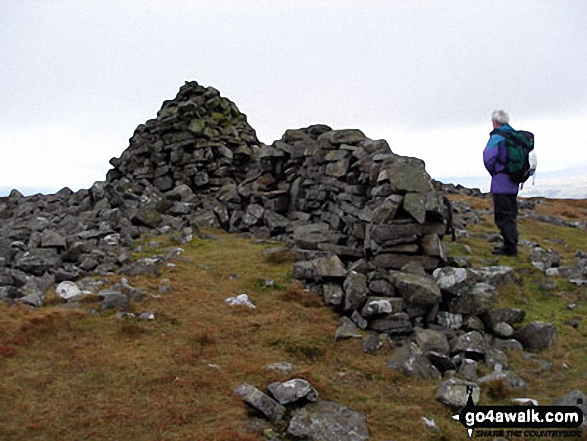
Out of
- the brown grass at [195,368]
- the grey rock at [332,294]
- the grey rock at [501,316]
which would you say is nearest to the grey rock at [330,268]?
the grey rock at [332,294]

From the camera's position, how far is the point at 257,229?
60.5ft

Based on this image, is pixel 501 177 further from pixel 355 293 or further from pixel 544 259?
pixel 355 293

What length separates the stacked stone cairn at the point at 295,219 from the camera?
10336mm

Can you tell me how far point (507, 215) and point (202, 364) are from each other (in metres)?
9.84

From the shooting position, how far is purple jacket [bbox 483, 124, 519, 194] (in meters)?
13.5

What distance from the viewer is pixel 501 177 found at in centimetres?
1377

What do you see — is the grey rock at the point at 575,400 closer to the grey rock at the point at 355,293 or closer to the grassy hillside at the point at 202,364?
the grassy hillside at the point at 202,364

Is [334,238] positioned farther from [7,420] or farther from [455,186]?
[455,186]

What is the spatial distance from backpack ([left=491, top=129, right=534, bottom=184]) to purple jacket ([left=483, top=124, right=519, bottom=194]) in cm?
11

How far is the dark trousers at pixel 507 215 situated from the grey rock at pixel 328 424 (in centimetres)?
919

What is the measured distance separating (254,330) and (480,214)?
52.5 ft

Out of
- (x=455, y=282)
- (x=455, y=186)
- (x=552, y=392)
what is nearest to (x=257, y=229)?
(x=455, y=282)

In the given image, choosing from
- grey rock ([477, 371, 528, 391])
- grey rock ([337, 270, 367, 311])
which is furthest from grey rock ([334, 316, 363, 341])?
grey rock ([477, 371, 528, 391])

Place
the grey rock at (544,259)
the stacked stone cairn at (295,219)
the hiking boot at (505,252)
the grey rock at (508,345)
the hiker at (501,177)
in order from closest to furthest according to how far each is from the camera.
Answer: the grey rock at (508,345) → the stacked stone cairn at (295,219) → the hiker at (501,177) → the grey rock at (544,259) → the hiking boot at (505,252)
